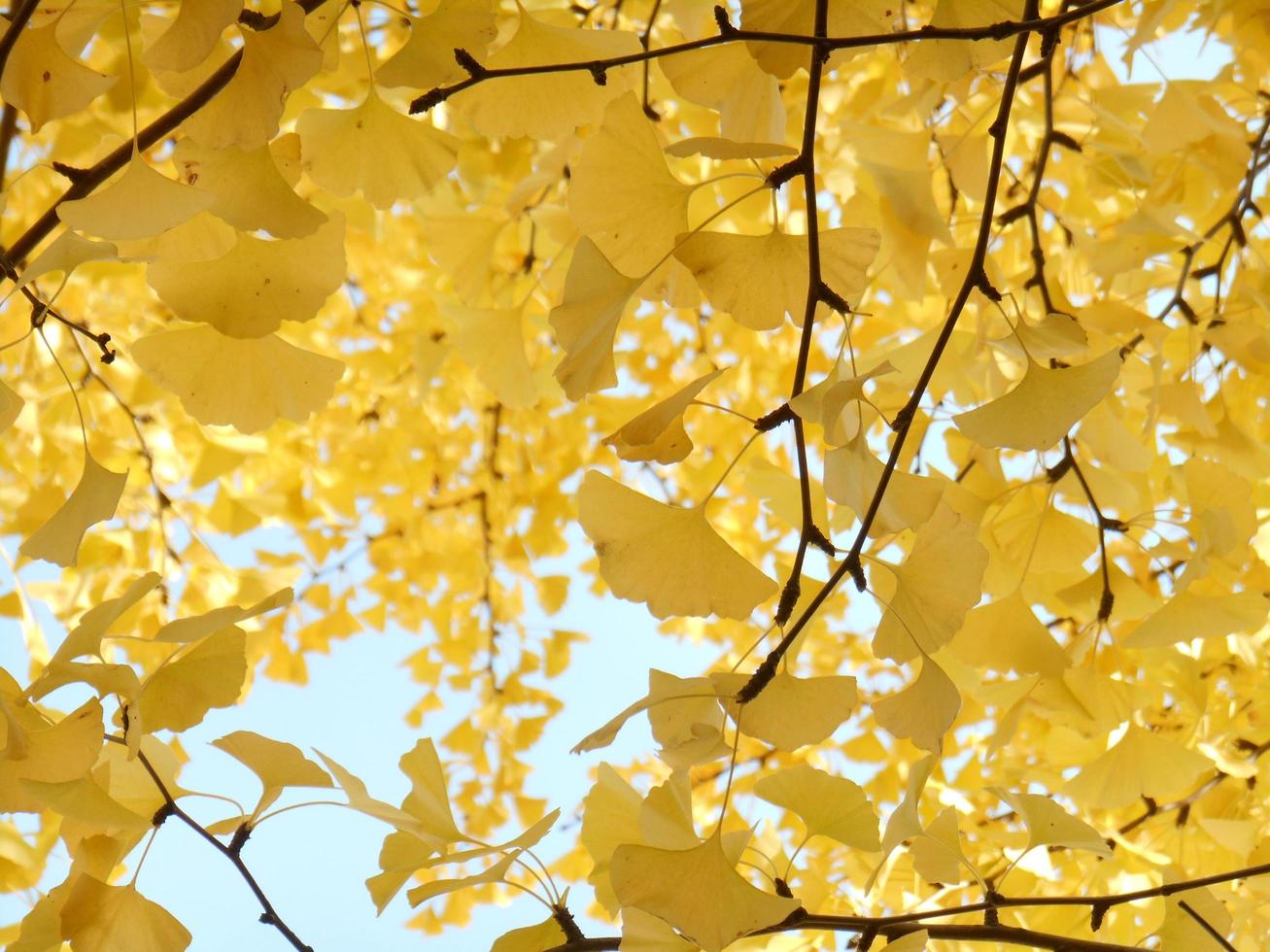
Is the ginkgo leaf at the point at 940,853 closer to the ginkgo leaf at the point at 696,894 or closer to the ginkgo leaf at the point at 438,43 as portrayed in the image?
the ginkgo leaf at the point at 696,894

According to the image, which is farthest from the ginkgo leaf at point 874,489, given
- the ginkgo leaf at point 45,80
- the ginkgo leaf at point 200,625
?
the ginkgo leaf at point 45,80

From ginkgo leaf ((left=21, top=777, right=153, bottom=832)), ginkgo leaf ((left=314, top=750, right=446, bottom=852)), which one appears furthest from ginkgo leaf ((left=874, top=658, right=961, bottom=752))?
ginkgo leaf ((left=21, top=777, right=153, bottom=832))

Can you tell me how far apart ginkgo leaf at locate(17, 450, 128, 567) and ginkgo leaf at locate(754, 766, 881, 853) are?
320mm

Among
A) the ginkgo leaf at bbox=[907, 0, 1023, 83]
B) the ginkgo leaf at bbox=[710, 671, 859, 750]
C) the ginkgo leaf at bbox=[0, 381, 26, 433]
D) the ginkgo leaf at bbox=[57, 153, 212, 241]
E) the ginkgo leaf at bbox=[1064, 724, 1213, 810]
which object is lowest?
the ginkgo leaf at bbox=[710, 671, 859, 750]

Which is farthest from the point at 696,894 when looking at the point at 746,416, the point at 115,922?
the point at 746,416

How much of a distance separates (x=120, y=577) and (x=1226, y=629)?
125 centimetres

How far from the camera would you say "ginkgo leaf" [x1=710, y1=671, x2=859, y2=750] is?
0.44 metres

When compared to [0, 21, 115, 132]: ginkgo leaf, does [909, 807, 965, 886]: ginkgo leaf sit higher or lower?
lower

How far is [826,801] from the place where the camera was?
51cm

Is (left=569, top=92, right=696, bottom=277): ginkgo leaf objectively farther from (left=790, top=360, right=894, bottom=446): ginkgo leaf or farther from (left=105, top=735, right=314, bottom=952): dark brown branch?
(left=105, top=735, right=314, bottom=952): dark brown branch

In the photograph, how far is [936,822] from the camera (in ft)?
1.75

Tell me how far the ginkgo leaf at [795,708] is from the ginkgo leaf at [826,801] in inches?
2.6

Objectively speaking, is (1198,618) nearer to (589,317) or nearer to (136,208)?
(589,317)

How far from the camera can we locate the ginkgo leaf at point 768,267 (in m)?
0.45
